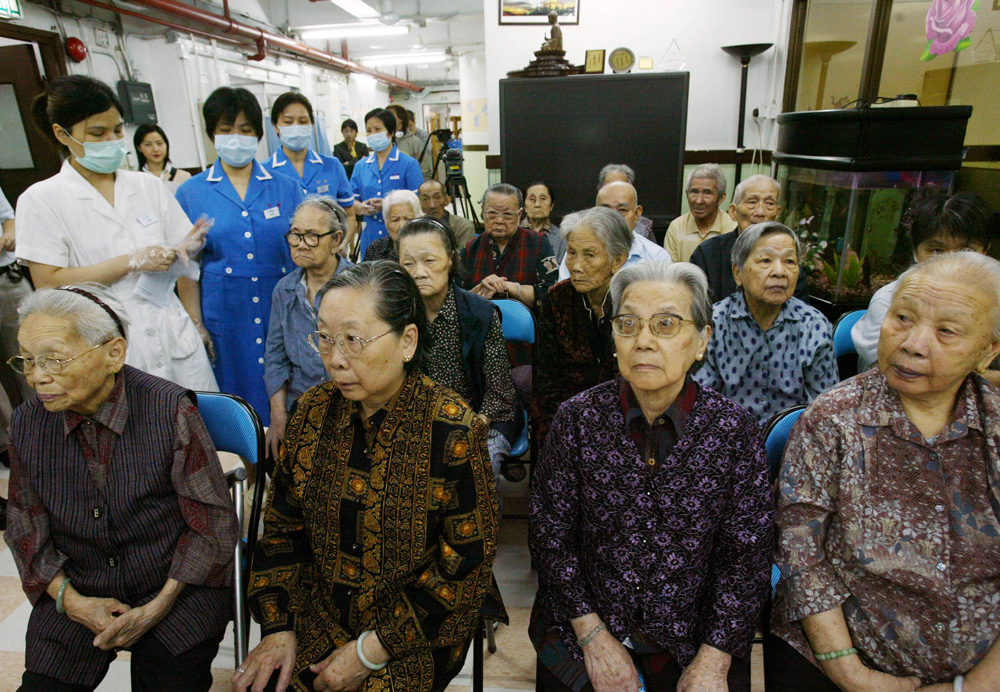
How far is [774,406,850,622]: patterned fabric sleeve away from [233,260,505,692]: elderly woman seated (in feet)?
2.05

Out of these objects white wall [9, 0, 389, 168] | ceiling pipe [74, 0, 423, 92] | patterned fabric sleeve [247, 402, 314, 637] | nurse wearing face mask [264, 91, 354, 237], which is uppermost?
ceiling pipe [74, 0, 423, 92]

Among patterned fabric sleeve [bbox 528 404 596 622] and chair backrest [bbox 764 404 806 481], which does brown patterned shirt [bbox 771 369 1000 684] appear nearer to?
chair backrest [bbox 764 404 806 481]

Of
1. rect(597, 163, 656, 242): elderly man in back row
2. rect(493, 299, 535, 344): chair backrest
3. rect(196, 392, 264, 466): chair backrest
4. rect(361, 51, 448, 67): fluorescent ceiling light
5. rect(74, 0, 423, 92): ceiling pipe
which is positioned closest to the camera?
rect(196, 392, 264, 466): chair backrest

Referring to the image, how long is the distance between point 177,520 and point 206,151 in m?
7.10

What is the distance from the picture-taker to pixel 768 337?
187cm

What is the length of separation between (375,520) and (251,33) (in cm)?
811

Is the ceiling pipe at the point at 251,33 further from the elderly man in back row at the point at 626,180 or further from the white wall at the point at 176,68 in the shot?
the elderly man in back row at the point at 626,180

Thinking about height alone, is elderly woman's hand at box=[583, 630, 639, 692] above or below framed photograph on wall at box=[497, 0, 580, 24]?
below

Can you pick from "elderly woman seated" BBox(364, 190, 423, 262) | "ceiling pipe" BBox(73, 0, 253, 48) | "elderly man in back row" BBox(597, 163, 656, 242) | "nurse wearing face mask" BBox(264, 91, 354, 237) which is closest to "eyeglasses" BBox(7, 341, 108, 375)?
"nurse wearing face mask" BBox(264, 91, 354, 237)

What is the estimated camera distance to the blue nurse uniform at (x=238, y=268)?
241 centimetres

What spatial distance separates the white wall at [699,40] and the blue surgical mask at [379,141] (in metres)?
1.56

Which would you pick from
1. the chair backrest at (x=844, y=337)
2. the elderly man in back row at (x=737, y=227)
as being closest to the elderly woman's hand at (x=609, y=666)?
the chair backrest at (x=844, y=337)

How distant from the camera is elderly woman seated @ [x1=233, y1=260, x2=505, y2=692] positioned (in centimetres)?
118

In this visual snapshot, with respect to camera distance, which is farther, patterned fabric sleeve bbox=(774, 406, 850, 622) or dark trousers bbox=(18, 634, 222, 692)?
dark trousers bbox=(18, 634, 222, 692)
